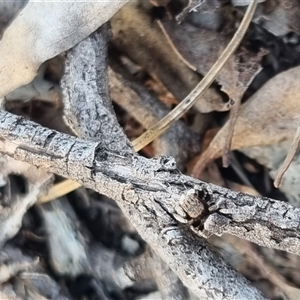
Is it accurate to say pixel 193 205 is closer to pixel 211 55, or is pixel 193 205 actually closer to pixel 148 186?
pixel 148 186

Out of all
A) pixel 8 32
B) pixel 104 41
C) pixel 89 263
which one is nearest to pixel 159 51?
pixel 104 41

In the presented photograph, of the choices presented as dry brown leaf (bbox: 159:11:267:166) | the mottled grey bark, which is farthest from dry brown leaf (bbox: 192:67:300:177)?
the mottled grey bark

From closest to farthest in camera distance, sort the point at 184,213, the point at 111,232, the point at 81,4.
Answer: the point at 184,213, the point at 81,4, the point at 111,232

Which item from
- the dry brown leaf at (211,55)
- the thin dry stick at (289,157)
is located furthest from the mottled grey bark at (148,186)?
the dry brown leaf at (211,55)

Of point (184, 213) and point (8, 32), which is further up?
point (8, 32)

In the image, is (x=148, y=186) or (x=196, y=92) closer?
(x=148, y=186)

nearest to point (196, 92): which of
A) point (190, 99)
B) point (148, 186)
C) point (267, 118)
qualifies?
point (190, 99)

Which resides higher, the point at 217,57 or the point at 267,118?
the point at 217,57

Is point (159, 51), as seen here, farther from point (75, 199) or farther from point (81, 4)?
point (75, 199)

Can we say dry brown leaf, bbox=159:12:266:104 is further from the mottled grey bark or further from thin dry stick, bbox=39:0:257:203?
the mottled grey bark
